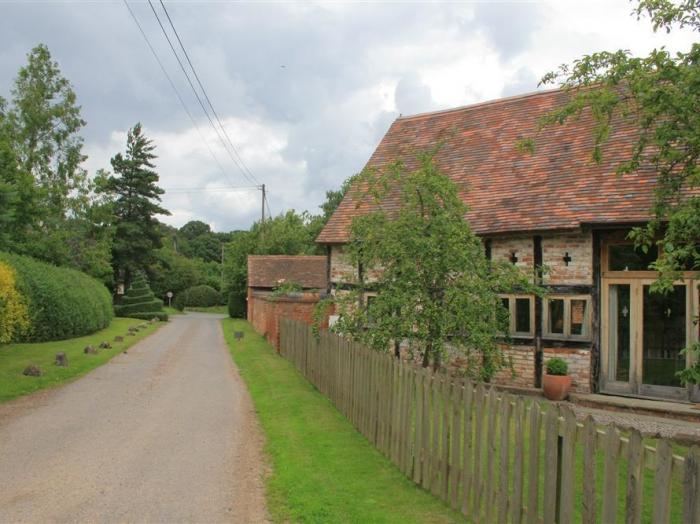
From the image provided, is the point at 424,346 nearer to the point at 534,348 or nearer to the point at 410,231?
the point at 410,231

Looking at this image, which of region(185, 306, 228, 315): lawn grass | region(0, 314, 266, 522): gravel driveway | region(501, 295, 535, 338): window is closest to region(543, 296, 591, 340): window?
region(501, 295, 535, 338): window

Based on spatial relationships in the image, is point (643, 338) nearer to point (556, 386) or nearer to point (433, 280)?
point (556, 386)

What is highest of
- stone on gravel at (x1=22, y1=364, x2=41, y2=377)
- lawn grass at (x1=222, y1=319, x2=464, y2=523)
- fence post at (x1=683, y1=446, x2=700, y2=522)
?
fence post at (x1=683, y1=446, x2=700, y2=522)

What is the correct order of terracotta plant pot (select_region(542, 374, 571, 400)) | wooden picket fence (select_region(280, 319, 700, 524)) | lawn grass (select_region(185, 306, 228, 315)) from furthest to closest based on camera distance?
lawn grass (select_region(185, 306, 228, 315)), terracotta plant pot (select_region(542, 374, 571, 400)), wooden picket fence (select_region(280, 319, 700, 524))

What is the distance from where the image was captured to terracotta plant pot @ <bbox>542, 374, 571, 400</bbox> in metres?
12.1

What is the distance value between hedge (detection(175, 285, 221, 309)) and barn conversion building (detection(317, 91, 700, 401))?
202ft

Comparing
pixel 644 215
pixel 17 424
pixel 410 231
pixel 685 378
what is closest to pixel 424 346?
pixel 410 231

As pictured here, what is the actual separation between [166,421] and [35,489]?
12.2ft

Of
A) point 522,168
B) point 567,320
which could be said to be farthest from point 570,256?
point 522,168

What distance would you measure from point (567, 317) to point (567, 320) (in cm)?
7

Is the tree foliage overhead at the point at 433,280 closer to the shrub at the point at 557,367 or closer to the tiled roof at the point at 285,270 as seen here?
the shrub at the point at 557,367

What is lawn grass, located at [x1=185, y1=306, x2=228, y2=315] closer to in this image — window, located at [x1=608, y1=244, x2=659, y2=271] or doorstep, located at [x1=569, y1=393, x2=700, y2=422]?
window, located at [x1=608, y1=244, x2=659, y2=271]

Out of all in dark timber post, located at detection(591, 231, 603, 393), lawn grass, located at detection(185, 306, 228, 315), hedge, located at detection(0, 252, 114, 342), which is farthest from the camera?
lawn grass, located at detection(185, 306, 228, 315)

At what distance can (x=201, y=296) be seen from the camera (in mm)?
73312
